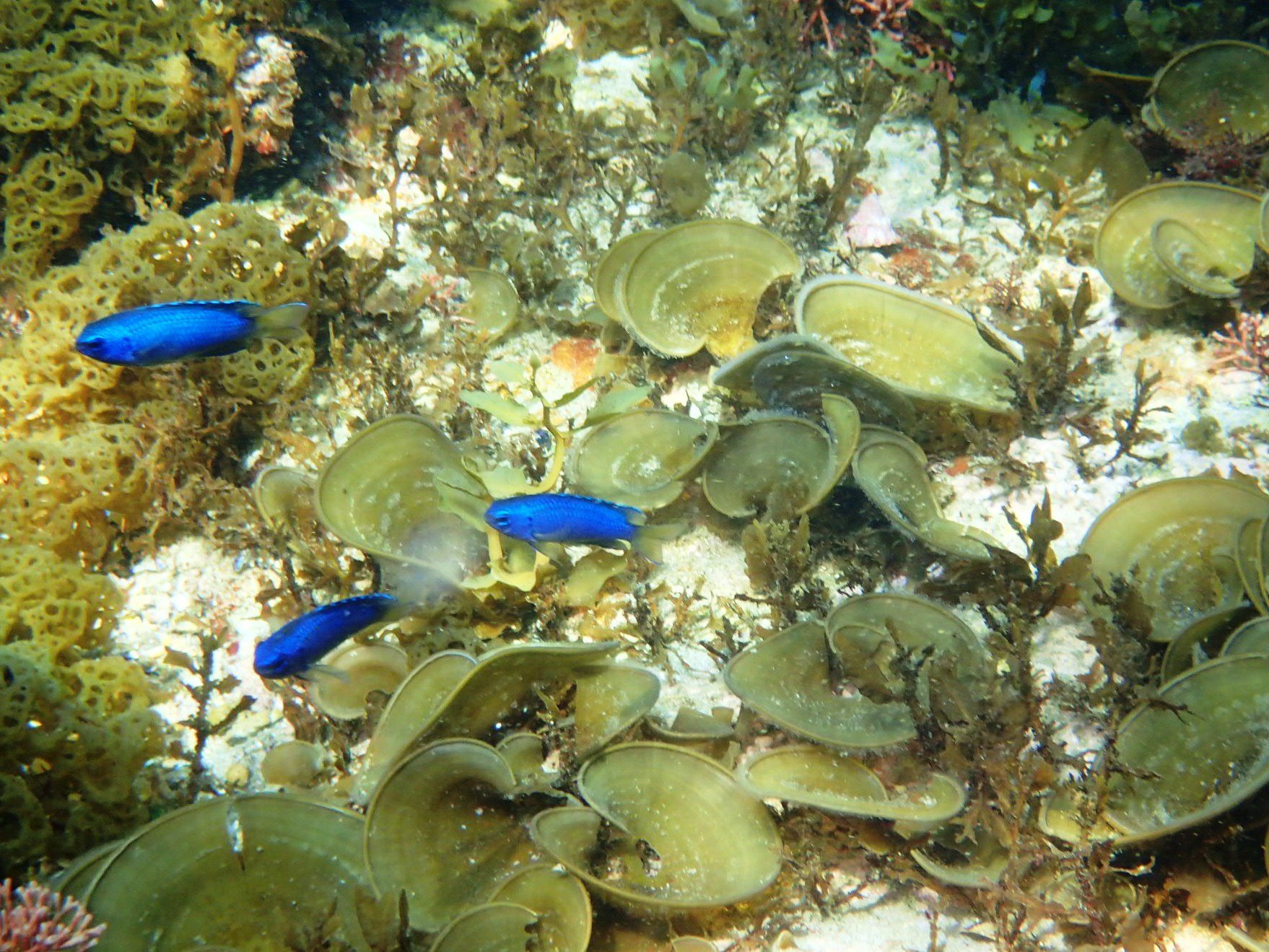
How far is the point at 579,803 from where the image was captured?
8.89ft

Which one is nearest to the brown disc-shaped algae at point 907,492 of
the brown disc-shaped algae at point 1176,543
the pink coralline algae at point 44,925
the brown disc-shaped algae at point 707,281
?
the brown disc-shaped algae at point 1176,543

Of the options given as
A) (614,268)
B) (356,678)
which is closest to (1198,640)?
(614,268)

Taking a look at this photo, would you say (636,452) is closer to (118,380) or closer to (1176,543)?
(1176,543)

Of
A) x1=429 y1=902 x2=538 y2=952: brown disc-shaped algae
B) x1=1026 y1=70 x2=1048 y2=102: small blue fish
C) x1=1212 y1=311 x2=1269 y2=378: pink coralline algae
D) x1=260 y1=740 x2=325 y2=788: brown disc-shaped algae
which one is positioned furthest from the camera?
x1=1026 y1=70 x2=1048 y2=102: small blue fish

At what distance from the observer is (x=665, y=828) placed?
2686 mm

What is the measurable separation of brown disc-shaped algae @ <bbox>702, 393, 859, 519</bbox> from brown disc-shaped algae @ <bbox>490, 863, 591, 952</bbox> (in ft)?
5.67

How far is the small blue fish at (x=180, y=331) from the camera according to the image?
304cm

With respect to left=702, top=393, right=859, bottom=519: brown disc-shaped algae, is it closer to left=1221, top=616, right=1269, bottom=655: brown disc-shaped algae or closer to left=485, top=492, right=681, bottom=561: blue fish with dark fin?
left=485, top=492, right=681, bottom=561: blue fish with dark fin

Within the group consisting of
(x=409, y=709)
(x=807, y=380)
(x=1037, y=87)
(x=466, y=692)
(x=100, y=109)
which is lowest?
(x=409, y=709)

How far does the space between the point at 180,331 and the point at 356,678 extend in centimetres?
164

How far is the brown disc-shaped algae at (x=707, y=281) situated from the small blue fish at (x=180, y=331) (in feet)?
6.08

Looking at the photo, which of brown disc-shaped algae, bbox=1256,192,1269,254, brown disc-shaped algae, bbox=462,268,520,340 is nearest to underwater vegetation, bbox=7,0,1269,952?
brown disc-shaped algae, bbox=1256,192,1269,254

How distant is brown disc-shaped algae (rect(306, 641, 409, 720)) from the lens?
3.17 meters

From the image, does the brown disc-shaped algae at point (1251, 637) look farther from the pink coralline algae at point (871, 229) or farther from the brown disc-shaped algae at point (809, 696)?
the pink coralline algae at point (871, 229)
